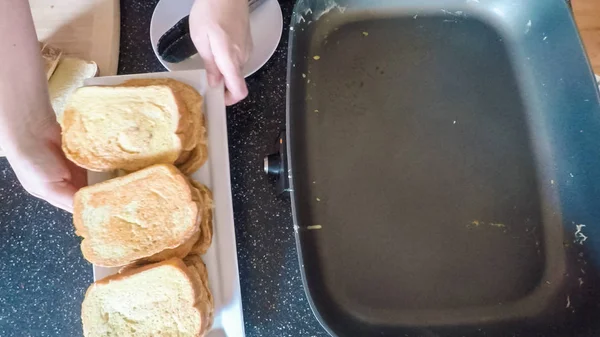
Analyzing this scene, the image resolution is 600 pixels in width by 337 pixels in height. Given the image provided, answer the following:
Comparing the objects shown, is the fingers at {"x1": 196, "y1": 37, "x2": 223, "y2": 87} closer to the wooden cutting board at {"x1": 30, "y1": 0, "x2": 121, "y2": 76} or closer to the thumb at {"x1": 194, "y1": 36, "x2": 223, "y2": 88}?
the thumb at {"x1": 194, "y1": 36, "x2": 223, "y2": 88}

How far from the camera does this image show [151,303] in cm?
66

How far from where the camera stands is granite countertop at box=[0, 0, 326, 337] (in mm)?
729

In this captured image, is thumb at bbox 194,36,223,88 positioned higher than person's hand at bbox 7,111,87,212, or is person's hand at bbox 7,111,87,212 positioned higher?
thumb at bbox 194,36,223,88

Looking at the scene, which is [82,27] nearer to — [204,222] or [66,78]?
[66,78]

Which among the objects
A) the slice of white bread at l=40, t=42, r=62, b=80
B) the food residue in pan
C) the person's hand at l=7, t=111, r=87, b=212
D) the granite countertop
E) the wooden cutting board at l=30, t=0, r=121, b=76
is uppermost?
the wooden cutting board at l=30, t=0, r=121, b=76

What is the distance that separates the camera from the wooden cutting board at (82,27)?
2.69 feet

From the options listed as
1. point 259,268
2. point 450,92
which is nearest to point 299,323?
point 259,268

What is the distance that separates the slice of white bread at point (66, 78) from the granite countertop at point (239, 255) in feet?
0.44

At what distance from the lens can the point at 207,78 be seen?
733 millimetres

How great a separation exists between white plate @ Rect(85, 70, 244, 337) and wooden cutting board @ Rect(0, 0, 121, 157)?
0.11 metres

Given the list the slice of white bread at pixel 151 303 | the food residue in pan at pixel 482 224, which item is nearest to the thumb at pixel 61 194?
the slice of white bread at pixel 151 303

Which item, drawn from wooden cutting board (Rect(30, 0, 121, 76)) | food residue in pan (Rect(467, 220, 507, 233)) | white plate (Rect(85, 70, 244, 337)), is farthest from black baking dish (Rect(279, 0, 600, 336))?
wooden cutting board (Rect(30, 0, 121, 76))

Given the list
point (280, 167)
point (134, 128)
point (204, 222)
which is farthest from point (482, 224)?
point (134, 128)

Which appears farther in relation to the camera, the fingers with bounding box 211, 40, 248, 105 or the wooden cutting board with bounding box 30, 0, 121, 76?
the wooden cutting board with bounding box 30, 0, 121, 76
